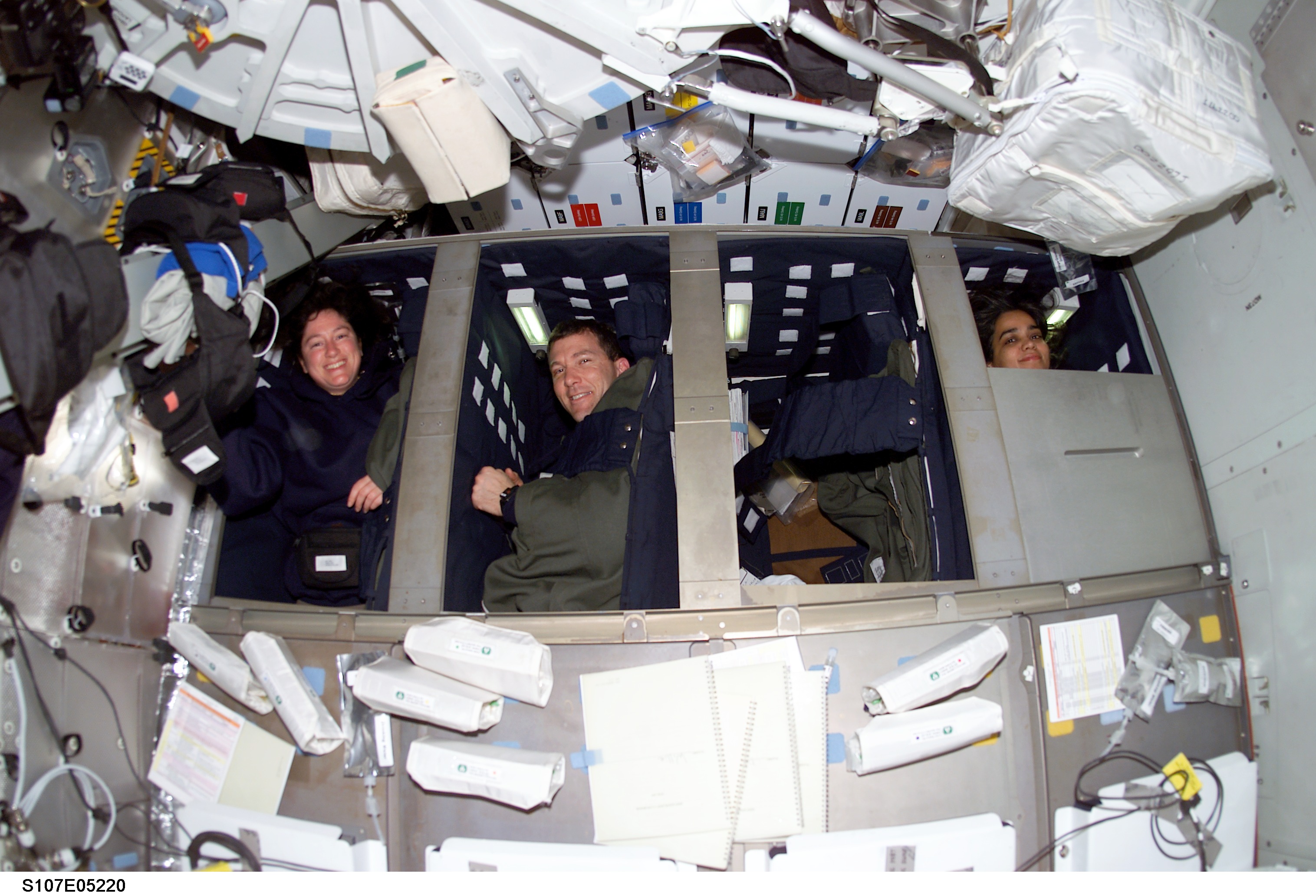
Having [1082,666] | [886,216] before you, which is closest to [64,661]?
[1082,666]

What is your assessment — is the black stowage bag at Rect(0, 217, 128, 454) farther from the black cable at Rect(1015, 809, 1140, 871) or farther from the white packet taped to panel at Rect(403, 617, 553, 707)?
the black cable at Rect(1015, 809, 1140, 871)

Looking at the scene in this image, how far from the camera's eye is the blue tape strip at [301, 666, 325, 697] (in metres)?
2.06

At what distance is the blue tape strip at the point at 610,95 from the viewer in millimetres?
2127

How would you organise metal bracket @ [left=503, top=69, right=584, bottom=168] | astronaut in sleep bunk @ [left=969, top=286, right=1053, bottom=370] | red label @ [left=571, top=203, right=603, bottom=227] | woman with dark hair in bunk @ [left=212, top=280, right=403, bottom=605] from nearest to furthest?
1. metal bracket @ [left=503, top=69, right=584, bottom=168]
2. woman with dark hair in bunk @ [left=212, top=280, right=403, bottom=605]
3. astronaut in sleep bunk @ [left=969, top=286, right=1053, bottom=370]
4. red label @ [left=571, top=203, right=603, bottom=227]

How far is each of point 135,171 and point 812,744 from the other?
268cm

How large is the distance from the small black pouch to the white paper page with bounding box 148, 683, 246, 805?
0.64 metres

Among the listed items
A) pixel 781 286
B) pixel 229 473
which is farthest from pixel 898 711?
pixel 229 473

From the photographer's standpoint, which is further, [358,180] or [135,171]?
[358,180]

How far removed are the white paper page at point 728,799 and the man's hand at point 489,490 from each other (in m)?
1.09

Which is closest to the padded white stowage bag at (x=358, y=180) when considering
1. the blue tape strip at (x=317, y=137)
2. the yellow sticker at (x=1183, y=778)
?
the blue tape strip at (x=317, y=137)

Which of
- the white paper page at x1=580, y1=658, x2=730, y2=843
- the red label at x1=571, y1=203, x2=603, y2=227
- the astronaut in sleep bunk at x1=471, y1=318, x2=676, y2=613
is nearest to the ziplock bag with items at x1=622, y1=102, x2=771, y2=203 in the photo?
the red label at x1=571, y1=203, x2=603, y2=227

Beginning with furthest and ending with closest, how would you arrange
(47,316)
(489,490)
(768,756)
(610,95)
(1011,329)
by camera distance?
1. (1011,329)
2. (489,490)
3. (610,95)
4. (768,756)
5. (47,316)

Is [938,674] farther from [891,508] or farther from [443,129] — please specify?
[443,129]

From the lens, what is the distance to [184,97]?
2.07 metres
